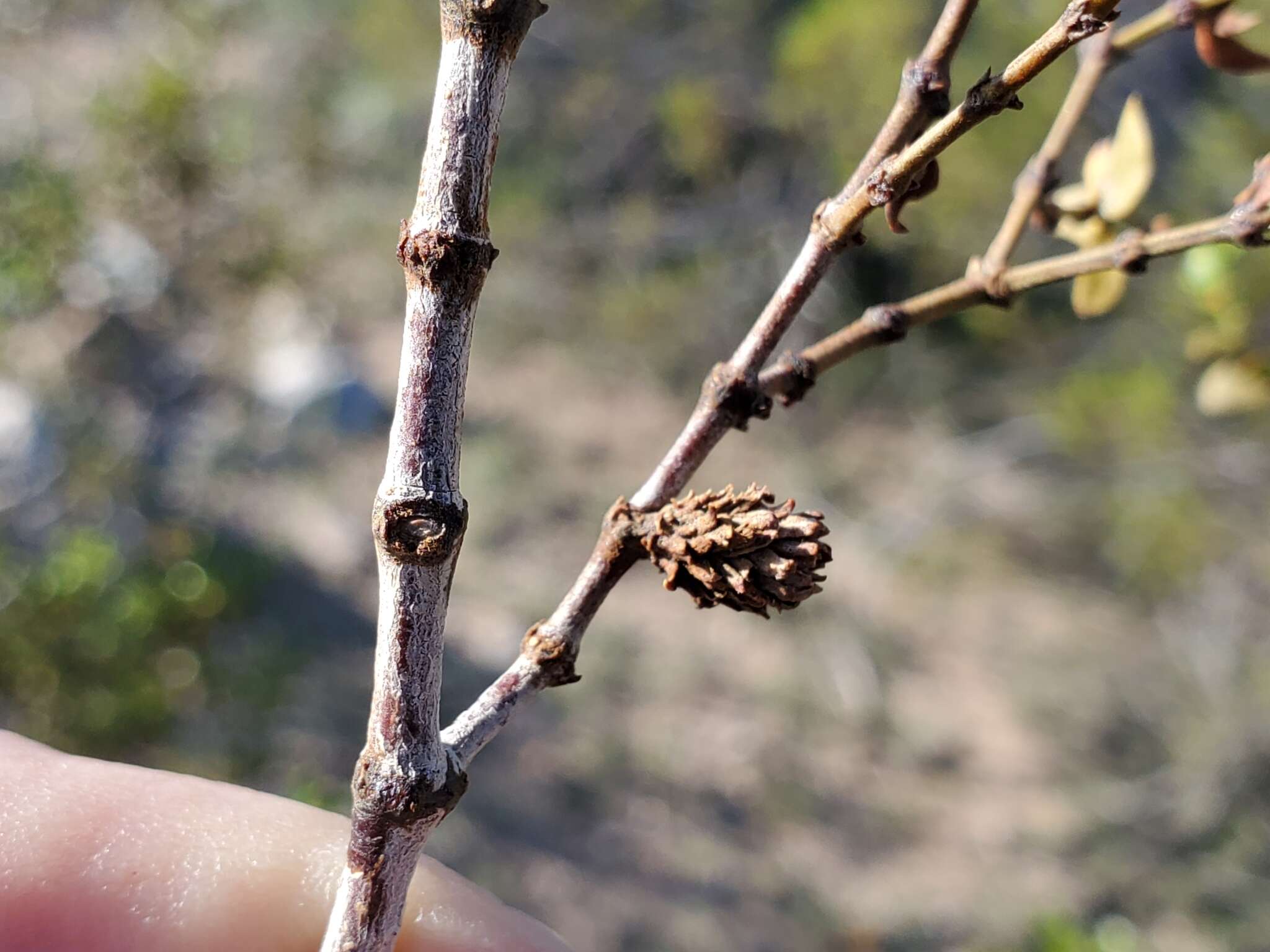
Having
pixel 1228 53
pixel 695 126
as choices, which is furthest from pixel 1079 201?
pixel 695 126

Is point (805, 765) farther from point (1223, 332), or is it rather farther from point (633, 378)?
point (1223, 332)

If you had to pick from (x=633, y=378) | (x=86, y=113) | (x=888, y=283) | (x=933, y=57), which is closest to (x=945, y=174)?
(x=888, y=283)

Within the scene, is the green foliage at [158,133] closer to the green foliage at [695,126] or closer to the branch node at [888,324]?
the green foliage at [695,126]

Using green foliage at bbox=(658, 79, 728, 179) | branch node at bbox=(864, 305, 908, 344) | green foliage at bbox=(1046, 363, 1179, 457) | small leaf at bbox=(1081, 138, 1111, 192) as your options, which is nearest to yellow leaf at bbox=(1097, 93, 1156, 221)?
small leaf at bbox=(1081, 138, 1111, 192)

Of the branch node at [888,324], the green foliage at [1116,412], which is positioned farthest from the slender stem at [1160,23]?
the green foliage at [1116,412]

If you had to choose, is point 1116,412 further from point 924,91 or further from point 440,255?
point 440,255
